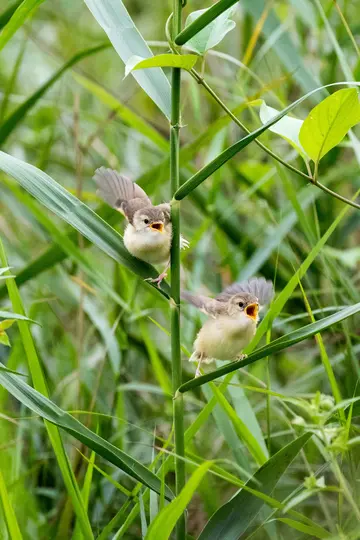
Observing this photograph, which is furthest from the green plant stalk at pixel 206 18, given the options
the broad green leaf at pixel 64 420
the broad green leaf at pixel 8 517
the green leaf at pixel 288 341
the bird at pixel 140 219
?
the broad green leaf at pixel 8 517

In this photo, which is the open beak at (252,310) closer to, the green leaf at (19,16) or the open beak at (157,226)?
the open beak at (157,226)

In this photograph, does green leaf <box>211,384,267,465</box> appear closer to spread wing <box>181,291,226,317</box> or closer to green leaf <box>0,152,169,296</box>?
spread wing <box>181,291,226,317</box>

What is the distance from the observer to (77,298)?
2295mm

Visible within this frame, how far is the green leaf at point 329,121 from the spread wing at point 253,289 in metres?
0.27

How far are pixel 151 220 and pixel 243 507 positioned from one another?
44 cm

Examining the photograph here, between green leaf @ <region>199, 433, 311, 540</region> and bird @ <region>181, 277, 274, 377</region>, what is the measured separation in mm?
195

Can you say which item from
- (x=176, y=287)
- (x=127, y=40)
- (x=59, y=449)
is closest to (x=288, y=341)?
(x=176, y=287)

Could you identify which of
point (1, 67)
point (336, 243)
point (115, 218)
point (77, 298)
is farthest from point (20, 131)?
point (115, 218)

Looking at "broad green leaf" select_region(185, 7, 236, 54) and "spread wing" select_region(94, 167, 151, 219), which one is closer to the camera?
"broad green leaf" select_region(185, 7, 236, 54)

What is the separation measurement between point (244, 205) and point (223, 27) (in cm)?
143

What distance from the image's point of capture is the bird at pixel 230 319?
1183 millimetres

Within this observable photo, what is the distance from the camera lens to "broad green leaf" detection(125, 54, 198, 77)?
87 centimetres

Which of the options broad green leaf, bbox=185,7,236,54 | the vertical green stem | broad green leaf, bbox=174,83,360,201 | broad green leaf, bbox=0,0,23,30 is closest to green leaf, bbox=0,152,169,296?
the vertical green stem

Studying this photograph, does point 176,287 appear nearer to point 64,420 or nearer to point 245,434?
point 64,420
